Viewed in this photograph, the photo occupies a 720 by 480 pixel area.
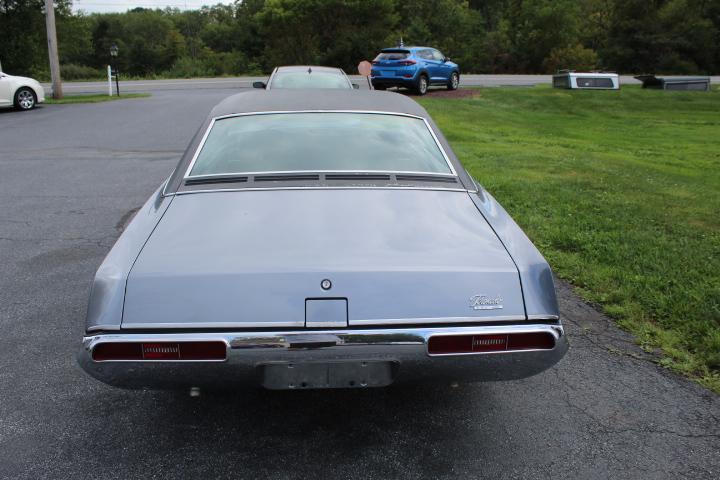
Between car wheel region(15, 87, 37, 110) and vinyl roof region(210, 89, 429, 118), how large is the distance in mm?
16925

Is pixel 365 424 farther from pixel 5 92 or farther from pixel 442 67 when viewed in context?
pixel 442 67

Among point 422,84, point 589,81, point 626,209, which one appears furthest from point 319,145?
point 589,81

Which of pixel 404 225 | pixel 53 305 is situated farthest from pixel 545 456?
pixel 53 305

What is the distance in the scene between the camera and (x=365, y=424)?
2990 mm

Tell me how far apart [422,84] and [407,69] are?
2.89 feet

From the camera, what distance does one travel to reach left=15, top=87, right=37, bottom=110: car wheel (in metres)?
18.5

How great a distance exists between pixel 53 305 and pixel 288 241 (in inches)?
101

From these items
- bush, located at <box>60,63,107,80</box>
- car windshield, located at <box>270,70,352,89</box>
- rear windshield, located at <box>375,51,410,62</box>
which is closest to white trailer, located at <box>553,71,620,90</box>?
rear windshield, located at <box>375,51,410,62</box>

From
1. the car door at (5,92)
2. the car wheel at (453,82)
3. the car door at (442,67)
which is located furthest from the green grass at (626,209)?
the car door at (5,92)

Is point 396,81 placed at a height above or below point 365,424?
above

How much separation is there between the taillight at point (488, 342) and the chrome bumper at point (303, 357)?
0.02 m

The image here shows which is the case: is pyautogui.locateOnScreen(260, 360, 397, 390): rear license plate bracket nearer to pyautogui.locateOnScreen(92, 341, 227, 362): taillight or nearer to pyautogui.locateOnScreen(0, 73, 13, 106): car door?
pyautogui.locateOnScreen(92, 341, 227, 362): taillight

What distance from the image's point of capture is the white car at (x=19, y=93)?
18.0 metres

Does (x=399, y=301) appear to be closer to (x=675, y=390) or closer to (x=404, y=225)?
(x=404, y=225)
